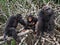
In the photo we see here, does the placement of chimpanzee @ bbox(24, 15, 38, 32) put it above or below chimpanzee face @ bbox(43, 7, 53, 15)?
below

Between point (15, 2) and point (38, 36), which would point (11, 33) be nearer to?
point (38, 36)

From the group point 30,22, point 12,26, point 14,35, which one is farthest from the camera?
point 30,22

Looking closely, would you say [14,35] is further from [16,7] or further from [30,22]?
[16,7]

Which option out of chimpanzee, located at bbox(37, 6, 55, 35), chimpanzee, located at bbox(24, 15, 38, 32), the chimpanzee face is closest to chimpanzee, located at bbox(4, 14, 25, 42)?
chimpanzee, located at bbox(24, 15, 38, 32)

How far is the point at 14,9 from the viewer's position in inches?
355

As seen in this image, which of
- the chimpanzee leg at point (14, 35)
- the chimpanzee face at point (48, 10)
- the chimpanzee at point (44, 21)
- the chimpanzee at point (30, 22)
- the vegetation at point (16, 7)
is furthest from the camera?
the vegetation at point (16, 7)

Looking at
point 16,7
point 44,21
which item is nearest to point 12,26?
point 44,21

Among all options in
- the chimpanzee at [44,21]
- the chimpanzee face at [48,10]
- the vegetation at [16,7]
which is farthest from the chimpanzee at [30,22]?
the vegetation at [16,7]

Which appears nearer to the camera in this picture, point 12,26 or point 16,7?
point 12,26

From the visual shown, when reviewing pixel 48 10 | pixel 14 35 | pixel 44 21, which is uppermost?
pixel 48 10

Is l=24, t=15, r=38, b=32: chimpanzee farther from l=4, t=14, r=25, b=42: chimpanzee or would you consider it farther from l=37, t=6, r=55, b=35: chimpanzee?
l=37, t=6, r=55, b=35: chimpanzee

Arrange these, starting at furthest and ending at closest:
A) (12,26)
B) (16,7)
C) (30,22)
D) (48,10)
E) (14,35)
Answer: (16,7), (30,22), (12,26), (48,10), (14,35)

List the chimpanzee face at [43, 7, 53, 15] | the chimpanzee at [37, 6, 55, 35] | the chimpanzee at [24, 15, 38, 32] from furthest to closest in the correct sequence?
1. the chimpanzee at [24, 15, 38, 32]
2. the chimpanzee at [37, 6, 55, 35]
3. the chimpanzee face at [43, 7, 53, 15]

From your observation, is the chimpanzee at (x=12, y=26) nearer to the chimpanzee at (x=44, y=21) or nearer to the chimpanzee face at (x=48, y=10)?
the chimpanzee at (x=44, y=21)
